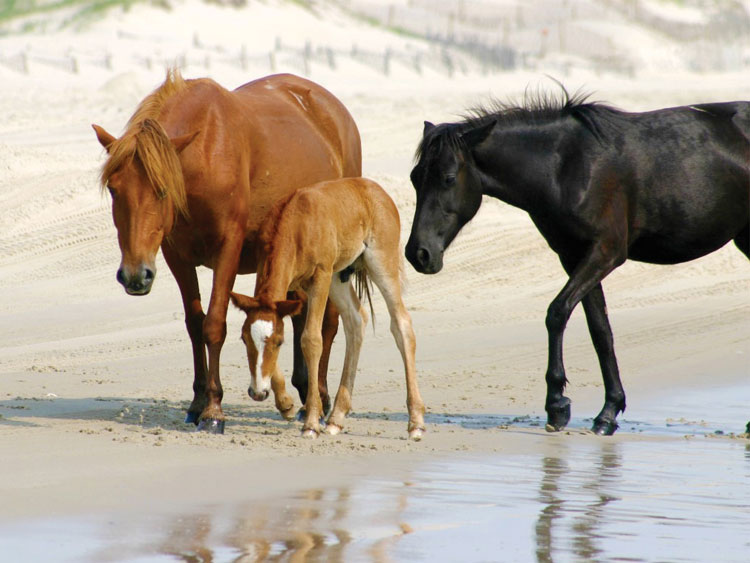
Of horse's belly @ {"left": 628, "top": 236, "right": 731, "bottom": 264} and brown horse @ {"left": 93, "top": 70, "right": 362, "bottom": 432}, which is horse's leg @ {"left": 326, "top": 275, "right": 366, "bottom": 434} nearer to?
brown horse @ {"left": 93, "top": 70, "right": 362, "bottom": 432}

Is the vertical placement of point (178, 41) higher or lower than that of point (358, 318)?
higher

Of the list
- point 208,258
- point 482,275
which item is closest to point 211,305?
point 208,258

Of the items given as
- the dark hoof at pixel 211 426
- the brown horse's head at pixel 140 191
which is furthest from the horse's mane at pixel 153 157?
the dark hoof at pixel 211 426

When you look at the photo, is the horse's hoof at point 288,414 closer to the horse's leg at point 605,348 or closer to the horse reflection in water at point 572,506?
the horse reflection in water at point 572,506

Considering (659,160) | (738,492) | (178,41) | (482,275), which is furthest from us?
(178,41)

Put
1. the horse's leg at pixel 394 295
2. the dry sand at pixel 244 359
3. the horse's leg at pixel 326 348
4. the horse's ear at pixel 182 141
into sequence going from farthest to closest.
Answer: the horse's leg at pixel 326 348 → the horse's leg at pixel 394 295 → the horse's ear at pixel 182 141 → the dry sand at pixel 244 359

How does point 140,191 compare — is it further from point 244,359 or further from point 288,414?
point 244,359

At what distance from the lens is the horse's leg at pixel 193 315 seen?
8.11 m

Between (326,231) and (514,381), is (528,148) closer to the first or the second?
(326,231)

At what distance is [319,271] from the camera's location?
7.73 metres

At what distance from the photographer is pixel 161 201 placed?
7316 millimetres

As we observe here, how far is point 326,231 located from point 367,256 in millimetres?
513

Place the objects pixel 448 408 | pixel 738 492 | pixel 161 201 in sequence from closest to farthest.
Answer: pixel 738 492 → pixel 161 201 → pixel 448 408

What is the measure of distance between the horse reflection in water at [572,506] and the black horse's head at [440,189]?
5.29 feet
